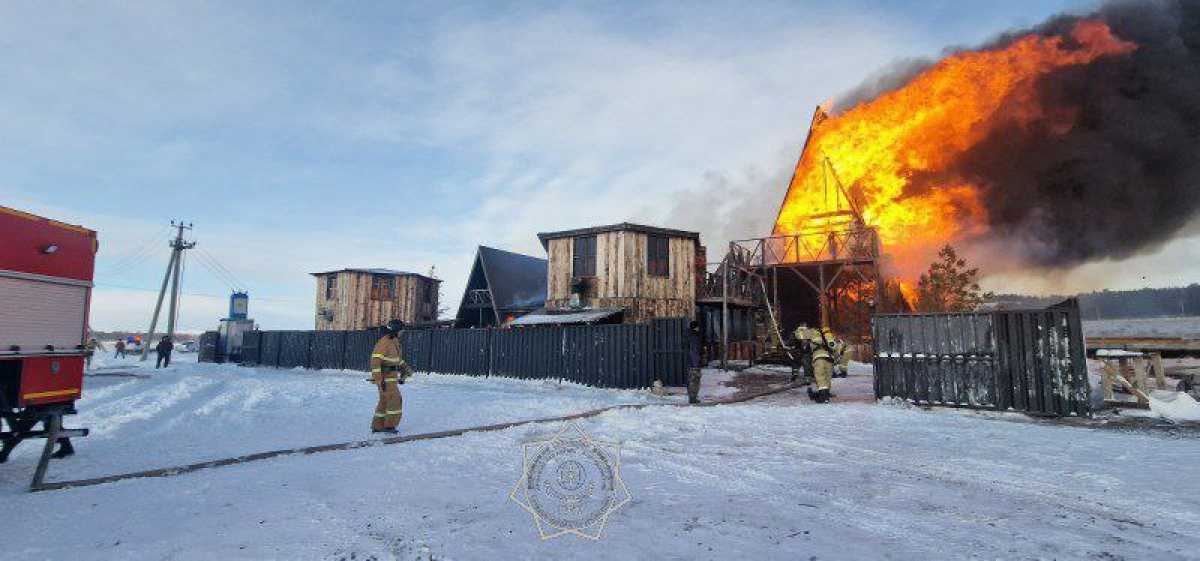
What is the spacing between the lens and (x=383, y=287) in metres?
37.2

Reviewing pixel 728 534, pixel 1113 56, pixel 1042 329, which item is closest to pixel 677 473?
pixel 728 534

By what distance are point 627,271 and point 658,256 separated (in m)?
1.78

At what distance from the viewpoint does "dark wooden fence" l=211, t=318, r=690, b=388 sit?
49.6 ft

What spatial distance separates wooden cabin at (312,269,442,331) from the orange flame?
93.3 feet

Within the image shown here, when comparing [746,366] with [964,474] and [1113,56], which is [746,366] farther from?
[1113,56]

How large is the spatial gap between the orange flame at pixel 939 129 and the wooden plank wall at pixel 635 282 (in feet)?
30.4

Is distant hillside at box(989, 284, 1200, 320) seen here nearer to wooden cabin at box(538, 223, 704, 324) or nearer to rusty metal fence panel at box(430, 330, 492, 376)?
wooden cabin at box(538, 223, 704, 324)

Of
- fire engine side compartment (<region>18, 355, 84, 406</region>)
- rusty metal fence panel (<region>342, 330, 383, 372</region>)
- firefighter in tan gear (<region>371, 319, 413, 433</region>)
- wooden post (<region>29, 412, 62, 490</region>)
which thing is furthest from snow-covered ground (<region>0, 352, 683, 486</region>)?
rusty metal fence panel (<region>342, 330, 383, 372</region>)

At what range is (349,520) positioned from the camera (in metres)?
4.15

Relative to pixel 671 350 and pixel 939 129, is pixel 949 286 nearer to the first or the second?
pixel 939 129

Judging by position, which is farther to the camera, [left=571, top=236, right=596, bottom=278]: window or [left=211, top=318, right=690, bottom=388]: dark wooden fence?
[left=571, top=236, right=596, bottom=278]: window

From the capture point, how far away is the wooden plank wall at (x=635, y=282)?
2330cm

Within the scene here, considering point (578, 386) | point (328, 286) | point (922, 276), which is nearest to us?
point (578, 386)

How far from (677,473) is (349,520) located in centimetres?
318
